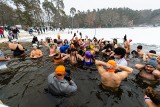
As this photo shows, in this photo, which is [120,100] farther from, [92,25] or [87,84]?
[92,25]

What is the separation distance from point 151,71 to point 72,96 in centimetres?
339

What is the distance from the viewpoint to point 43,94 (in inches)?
→ 194

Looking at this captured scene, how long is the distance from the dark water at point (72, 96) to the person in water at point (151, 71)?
1.09 feet

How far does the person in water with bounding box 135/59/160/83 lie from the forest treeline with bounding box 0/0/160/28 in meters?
32.8

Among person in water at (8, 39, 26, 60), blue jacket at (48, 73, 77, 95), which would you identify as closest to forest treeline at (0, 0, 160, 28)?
person in water at (8, 39, 26, 60)

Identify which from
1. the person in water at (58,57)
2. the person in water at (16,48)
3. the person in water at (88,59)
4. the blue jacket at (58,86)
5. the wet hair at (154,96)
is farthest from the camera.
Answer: the person in water at (16,48)

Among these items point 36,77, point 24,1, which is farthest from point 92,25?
point 36,77

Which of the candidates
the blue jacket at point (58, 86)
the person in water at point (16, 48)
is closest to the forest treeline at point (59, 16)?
the person in water at point (16, 48)

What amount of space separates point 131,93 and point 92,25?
80342mm

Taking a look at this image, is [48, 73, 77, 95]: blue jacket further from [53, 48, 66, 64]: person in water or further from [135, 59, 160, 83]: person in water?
[53, 48, 66, 64]: person in water

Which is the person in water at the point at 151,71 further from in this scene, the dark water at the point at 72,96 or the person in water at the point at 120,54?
the person in water at the point at 120,54

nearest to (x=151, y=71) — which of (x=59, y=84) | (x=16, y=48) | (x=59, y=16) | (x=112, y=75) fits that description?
(x=112, y=75)

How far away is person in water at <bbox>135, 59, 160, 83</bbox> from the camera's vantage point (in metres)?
5.35

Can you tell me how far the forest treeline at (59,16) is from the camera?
36.7 m
